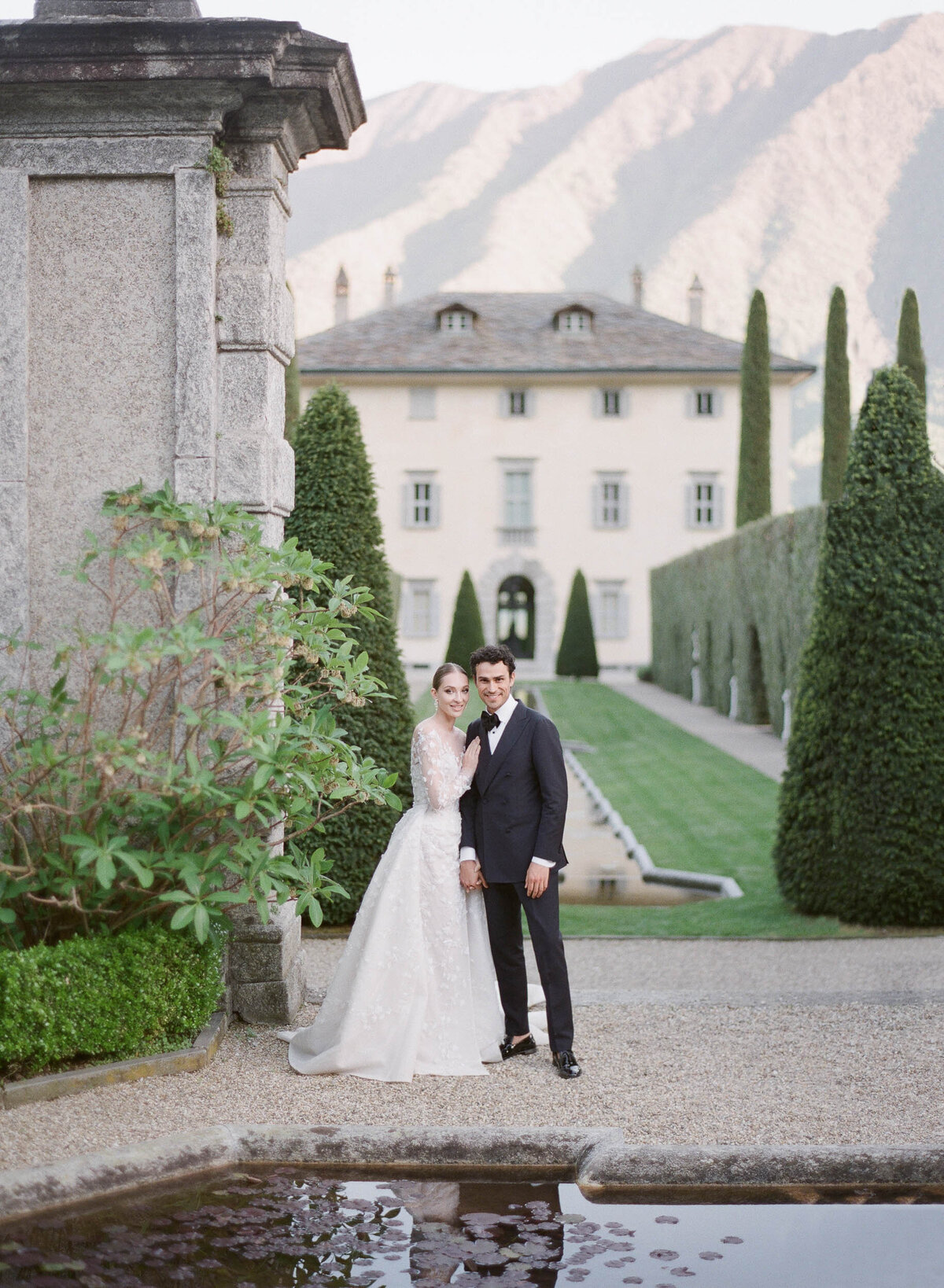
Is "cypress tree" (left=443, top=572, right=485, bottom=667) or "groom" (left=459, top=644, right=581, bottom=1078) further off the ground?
"cypress tree" (left=443, top=572, right=485, bottom=667)

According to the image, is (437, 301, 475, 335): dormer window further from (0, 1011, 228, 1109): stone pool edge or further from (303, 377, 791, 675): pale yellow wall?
(0, 1011, 228, 1109): stone pool edge

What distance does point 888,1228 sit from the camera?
12.4 feet

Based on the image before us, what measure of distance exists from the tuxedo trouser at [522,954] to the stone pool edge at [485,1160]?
0.86 meters

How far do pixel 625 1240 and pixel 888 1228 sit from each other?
78 centimetres

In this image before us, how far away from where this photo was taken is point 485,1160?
4.25 m

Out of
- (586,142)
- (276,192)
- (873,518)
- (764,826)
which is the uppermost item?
(586,142)

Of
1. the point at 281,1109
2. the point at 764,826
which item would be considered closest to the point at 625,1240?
the point at 281,1109

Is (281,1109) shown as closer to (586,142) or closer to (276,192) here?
(276,192)

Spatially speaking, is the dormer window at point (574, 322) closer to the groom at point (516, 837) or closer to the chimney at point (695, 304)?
the chimney at point (695, 304)

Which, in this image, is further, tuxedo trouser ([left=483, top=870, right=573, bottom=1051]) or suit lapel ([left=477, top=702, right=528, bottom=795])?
suit lapel ([left=477, top=702, right=528, bottom=795])

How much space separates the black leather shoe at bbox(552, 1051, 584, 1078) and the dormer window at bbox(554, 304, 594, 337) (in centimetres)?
3719

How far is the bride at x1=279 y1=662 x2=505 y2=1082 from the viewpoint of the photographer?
5.09 m

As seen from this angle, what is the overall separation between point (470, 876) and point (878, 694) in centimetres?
Answer: 388

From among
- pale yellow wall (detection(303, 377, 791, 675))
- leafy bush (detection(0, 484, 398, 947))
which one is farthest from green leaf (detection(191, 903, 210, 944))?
pale yellow wall (detection(303, 377, 791, 675))
